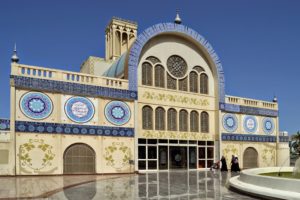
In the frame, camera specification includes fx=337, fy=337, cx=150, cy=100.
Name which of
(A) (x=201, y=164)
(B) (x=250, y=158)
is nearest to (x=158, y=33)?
(A) (x=201, y=164)

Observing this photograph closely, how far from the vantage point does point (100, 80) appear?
2183 centimetres

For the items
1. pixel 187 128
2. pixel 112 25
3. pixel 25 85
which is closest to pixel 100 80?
pixel 25 85

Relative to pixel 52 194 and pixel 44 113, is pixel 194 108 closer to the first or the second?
pixel 44 113

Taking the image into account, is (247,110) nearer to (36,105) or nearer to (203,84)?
(203,84)

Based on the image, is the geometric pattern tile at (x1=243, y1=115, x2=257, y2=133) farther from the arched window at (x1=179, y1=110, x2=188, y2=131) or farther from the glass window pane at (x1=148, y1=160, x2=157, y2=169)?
the glass window pane at (x1=148, y1=160, x2=157, y2=169)

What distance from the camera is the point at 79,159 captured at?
67.1ft

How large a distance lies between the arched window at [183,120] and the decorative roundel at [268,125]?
29.6 feet

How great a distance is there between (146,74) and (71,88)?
6.03 m

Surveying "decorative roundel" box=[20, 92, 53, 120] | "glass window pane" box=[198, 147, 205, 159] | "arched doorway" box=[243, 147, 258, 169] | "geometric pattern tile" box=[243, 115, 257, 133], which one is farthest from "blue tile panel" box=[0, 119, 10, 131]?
"arched doorway" box=[243, 147, 258, 169]

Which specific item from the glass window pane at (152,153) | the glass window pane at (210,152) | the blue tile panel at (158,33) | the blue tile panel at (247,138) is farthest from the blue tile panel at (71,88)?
the blue tile panel at (247,138)

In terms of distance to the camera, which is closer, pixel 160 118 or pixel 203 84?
pixel 160 118

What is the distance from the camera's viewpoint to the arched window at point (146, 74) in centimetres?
2422

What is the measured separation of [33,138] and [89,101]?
4077 mm

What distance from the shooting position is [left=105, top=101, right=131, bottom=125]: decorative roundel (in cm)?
2184
